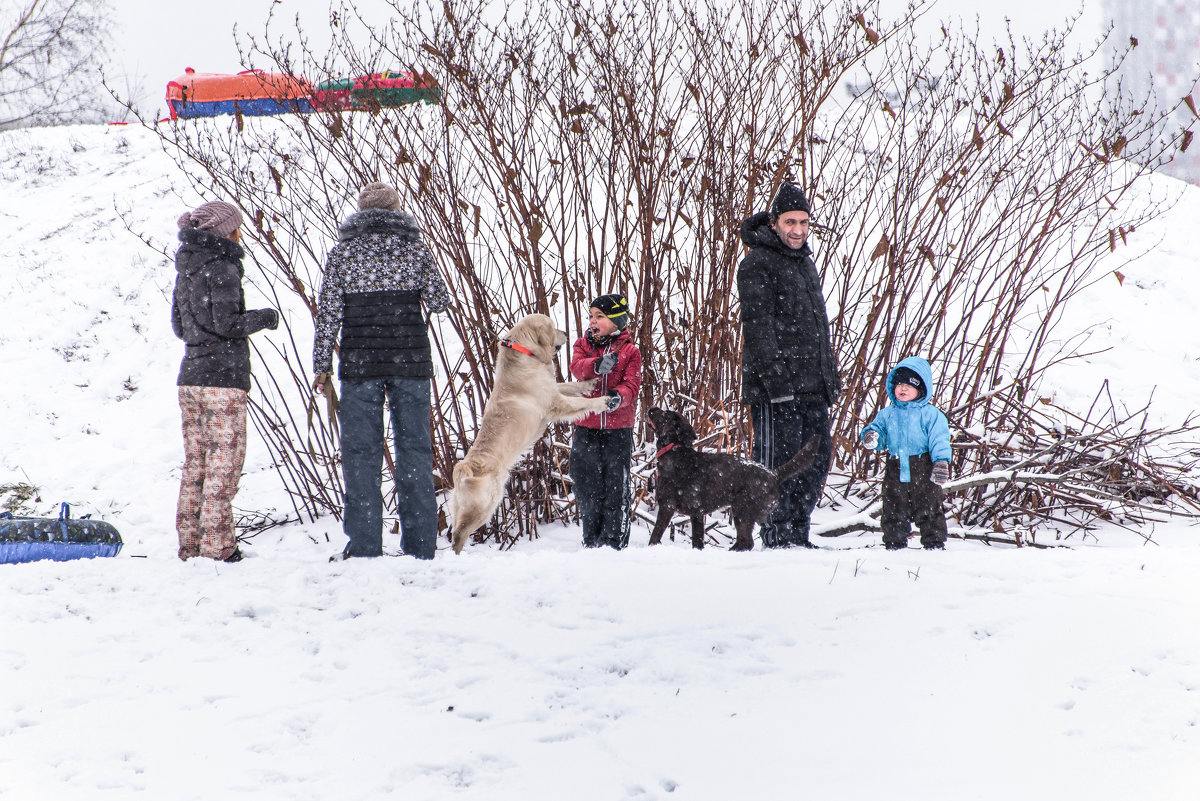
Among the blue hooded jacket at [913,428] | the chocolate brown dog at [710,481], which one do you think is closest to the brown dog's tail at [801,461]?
the chocolate brown dog at [710,481]

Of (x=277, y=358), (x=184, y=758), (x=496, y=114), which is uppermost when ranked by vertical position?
(x=496, y=114)

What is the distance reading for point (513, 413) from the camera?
4.00 meters

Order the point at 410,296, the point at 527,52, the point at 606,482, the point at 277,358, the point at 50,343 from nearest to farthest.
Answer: the point at 410,296, the point at 606,482, the point at 527,52, the point at 277,358, the point at 50,343

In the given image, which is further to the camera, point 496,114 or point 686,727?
point 496,114

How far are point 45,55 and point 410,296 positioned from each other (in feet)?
63.6

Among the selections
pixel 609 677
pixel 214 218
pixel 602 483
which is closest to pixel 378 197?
pixel 214 218

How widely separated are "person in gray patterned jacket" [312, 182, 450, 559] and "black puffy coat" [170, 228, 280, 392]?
0.49 meters

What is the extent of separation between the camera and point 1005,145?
616 cm

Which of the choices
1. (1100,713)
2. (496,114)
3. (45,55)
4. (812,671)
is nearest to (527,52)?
(496,114)

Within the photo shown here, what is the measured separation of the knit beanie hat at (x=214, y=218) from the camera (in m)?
3.99

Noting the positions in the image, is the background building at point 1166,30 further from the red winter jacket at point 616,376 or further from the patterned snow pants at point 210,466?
the patterned snow pants at point 210,466

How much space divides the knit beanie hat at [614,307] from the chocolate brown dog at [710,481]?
57cm

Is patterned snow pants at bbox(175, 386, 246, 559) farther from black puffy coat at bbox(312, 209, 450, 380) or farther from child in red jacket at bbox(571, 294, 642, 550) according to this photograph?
child in red jacket at bbox(571, 294, 642, 550)

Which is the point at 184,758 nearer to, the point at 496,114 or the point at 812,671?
the point at 812,671
